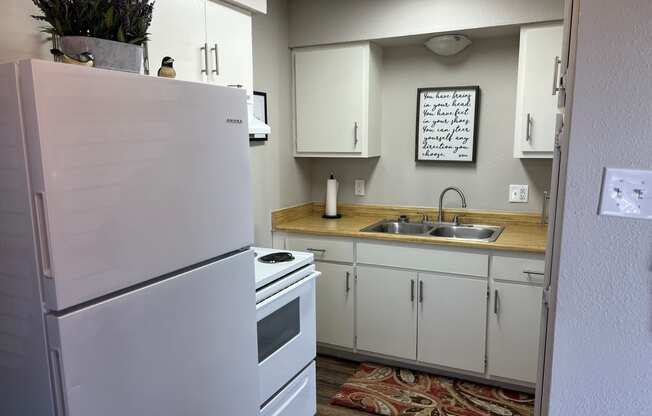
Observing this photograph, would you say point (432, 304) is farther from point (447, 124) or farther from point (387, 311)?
point (447, 124)

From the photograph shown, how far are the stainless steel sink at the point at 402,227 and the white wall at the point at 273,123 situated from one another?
2.17 feet

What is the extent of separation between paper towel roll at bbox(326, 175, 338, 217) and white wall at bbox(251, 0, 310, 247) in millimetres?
257

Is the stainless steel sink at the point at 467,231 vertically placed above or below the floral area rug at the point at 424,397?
above

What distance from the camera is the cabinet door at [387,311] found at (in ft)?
8.97

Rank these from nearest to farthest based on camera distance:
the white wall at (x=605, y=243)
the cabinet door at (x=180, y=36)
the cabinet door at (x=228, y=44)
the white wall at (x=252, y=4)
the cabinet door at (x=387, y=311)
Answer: the white wall at (x=605, y=243), the cabinet door at (x=180, y=36), the cabinet door at (x=228, y=44), the white wall at (x=252, y=4), the cabinet door at (x=387, y=311)

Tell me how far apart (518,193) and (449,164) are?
1.55ft

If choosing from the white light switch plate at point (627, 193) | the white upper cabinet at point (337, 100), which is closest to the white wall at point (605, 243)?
the white light switch plate at point (627, 193)

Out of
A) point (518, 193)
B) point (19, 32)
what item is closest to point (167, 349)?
point (19, 32)

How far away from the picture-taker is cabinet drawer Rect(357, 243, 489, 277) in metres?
2.54

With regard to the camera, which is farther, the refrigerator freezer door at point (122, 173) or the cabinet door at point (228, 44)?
the cabinet door at point (228, 44)

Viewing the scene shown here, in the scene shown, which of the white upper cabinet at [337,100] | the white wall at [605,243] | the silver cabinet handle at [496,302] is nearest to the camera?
the white wall at [605,243]

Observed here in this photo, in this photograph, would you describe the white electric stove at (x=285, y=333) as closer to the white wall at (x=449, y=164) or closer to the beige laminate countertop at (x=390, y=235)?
the beige laminate countertop at (x=390, y=235)

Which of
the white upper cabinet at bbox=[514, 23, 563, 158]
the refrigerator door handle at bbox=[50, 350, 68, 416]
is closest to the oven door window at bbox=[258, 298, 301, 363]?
the refrigerator door handle at bbox=[50, 350, 68, 416]

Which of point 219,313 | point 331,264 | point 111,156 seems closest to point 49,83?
point 111,156
